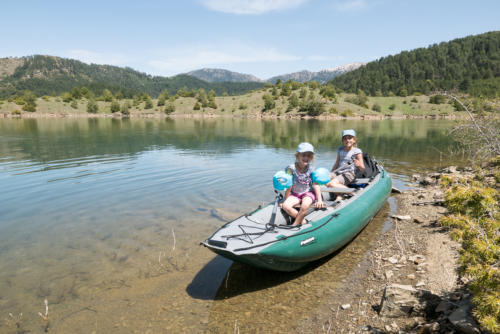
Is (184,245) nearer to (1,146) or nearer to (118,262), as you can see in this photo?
(118,262)

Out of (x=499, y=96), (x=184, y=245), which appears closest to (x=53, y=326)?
(x=184, y=245)

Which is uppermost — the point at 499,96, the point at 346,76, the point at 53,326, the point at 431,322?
the point at 346,76

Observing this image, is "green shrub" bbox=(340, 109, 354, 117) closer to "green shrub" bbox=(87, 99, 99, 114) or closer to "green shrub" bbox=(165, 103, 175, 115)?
"green shrub" bbox=(165, 103, 175, 115)

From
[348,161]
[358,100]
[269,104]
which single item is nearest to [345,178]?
[348,161]

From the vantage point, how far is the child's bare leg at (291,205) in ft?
20.2

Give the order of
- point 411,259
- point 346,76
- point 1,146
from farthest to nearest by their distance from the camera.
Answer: point 346,76, point 1,146, point 411,259

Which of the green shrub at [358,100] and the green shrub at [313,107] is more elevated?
the green shrub at [358,100]

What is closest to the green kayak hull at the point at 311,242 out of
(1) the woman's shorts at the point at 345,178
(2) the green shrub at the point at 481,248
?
(1) the woman's shorts at the point at 345,178

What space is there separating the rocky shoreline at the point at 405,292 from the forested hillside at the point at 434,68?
137873mm

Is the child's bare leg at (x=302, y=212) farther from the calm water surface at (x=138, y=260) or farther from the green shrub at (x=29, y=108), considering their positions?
the green shrub at (x=29, y=108)

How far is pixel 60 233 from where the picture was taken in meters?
7.75

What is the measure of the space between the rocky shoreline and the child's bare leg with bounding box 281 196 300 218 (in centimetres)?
166

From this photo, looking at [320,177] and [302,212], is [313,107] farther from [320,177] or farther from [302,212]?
[302,212]

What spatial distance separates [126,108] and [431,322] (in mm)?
99675
